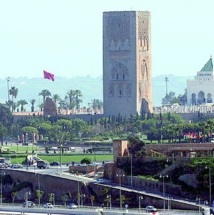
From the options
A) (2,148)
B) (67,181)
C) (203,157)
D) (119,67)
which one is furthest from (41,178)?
(119,67)

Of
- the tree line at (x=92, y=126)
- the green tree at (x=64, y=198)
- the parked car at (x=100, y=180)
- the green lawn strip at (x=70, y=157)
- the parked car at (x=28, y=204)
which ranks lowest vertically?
the parked car at (x=28, y=204)

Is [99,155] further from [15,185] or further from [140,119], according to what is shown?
[140,119]

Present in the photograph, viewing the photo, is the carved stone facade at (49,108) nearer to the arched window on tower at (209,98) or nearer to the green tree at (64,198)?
the arched window on tower at (209,98)

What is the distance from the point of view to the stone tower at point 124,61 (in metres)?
155

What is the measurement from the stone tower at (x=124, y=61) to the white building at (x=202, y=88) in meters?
21.0

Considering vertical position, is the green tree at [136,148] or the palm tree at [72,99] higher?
the palm tree at [72,99]

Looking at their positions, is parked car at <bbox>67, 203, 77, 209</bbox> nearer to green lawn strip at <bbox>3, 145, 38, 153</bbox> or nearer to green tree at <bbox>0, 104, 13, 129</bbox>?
green lawn strip at <bbox>3, 145, 38, 153</bbox>

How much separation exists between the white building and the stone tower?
20978 millimetres

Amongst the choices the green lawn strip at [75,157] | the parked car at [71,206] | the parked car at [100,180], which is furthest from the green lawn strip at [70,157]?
the parked car at [71,206]

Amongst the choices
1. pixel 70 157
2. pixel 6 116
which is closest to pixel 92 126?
pixel 6 116

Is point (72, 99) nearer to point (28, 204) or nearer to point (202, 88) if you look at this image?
point (202, 88)

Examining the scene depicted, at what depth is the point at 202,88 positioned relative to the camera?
178750 mm

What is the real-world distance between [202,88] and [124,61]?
79.2ft

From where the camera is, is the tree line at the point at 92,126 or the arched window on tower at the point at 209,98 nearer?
the tree line at the point at 92,126
